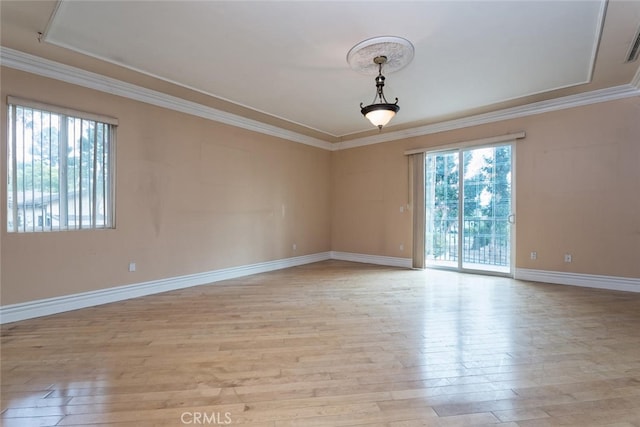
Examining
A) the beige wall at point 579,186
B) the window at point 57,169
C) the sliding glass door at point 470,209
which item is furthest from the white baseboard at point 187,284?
the window at point 57,169

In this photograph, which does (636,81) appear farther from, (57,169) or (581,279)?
(57,169)

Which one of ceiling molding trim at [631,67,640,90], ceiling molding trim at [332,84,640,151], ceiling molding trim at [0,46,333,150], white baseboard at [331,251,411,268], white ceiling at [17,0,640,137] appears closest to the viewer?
white ceiling at [17,0,640,137]

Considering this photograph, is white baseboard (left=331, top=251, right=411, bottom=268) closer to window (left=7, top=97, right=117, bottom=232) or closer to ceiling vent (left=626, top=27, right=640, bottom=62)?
ceiling vent (left=626, top=27, right=640, bottom=62)

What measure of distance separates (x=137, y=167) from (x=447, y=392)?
14.3 feet

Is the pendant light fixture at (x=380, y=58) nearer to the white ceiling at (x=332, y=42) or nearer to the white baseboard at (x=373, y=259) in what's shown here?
the white ceiling at (x=332, y=42)

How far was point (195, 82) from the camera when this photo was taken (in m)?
3.82

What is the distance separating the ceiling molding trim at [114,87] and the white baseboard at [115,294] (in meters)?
2.57

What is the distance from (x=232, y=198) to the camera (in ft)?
16.9

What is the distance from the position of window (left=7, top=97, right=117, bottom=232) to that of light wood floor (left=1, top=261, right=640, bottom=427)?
1.13 metres

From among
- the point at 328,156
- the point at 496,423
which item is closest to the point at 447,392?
the point at 496,423

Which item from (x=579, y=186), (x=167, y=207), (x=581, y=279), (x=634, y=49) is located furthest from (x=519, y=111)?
(x=167, y=207)

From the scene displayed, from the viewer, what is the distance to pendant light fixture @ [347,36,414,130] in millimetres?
2895

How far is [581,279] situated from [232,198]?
19.0 ft

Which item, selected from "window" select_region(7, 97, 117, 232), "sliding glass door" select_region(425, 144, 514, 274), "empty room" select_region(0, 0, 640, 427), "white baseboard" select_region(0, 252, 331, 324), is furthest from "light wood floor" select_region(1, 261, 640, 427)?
"sliding glass door" select_region(425, 144, 514, 274)
